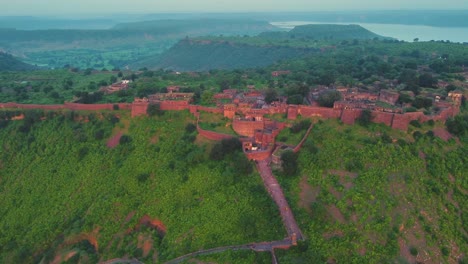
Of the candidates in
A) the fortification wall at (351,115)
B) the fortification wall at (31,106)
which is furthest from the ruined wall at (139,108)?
the fortification wall at (351,115)

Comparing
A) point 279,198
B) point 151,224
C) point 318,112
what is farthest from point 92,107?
point 279,198

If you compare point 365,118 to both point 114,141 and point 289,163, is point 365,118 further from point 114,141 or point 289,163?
point 114,141

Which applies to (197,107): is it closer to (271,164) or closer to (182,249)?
(271,164)

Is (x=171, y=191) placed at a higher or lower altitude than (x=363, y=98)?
lower

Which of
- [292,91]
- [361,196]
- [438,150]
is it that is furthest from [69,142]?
[438,150]

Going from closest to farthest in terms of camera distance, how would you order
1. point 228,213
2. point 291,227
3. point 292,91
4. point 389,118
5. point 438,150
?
point 291,227
point 228,213
point 438,150
point 389,118
point 292,91

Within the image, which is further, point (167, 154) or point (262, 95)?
point (262, 95)

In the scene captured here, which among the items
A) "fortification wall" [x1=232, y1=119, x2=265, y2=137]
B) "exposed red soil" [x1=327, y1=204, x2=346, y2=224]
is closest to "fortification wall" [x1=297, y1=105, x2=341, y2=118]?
"fortification wall" [x1=232, y1=119, x2=265, y2=137]
